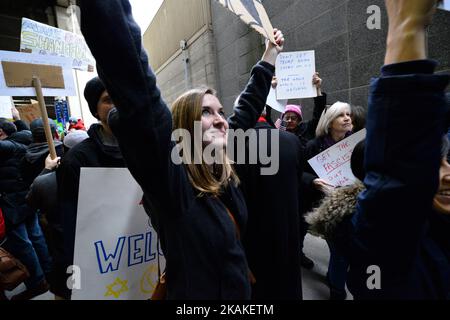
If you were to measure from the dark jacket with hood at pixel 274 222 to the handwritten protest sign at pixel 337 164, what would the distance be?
Answer: 81 centimetres

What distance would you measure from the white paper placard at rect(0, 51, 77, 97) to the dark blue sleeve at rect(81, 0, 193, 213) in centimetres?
136

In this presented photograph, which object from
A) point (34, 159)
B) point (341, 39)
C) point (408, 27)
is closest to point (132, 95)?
point (408, 27)

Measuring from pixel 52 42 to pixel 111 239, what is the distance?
1.72 metres

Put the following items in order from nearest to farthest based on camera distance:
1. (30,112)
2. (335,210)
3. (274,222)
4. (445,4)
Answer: (445,4) < (335,210) < (274,222) < (30,112)

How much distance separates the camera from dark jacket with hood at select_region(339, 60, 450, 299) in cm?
48

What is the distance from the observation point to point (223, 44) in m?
6.79

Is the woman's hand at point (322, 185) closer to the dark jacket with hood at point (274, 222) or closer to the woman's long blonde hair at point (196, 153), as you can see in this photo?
the dark jacket with hood at point (274, 222)

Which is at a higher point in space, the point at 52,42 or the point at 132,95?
the point at 52,42

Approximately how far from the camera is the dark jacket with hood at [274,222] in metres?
1.22

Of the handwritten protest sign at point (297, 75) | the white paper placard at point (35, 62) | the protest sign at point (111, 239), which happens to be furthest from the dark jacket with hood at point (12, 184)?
the handwritten protest sign at point (297, 75)

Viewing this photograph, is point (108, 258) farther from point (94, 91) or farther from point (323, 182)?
point (323, 182)

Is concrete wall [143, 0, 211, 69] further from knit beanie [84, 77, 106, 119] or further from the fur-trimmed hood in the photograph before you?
the fur-trimmed hood

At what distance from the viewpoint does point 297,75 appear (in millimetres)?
2639
